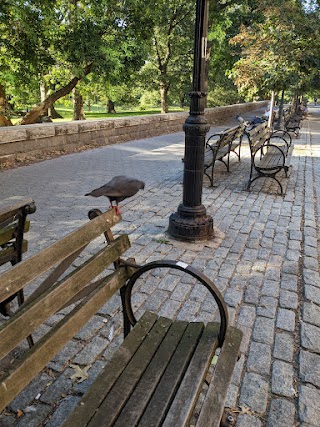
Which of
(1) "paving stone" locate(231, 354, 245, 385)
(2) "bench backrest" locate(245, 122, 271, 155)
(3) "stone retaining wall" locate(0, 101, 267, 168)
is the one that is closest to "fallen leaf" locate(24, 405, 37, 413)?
(1) "paving stone" locate(231, 354, 245, 385)

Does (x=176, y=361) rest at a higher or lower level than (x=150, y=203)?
higher

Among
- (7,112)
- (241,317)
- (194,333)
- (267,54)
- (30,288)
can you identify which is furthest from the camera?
(7,112)

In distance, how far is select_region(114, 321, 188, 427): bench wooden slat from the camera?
145 centimetres

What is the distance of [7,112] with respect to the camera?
15312 millimetres

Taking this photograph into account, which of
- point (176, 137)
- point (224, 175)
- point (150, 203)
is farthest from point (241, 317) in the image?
point (176, 137)

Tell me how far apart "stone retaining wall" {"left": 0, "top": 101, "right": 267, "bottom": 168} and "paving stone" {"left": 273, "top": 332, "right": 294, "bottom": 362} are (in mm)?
6736

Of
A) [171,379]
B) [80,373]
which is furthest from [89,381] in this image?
[171,379]

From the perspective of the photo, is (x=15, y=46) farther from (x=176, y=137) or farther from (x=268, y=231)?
(x=268, y=231)

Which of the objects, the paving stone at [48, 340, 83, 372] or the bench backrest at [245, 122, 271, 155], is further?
the bench backrest at [245, 122, 271, 155]

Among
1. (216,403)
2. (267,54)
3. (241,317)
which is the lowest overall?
(241,317)

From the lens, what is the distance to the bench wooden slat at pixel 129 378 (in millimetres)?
1451

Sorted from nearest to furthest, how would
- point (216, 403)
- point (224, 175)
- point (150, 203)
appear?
point (216, 403)
point (150, 203)
point (224, 175)

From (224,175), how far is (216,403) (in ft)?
21.5

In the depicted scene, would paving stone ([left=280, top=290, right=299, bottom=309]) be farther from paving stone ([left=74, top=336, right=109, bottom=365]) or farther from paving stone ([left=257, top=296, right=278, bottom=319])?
paving stone ([left=74, top=336, right=109, bottom=365])
